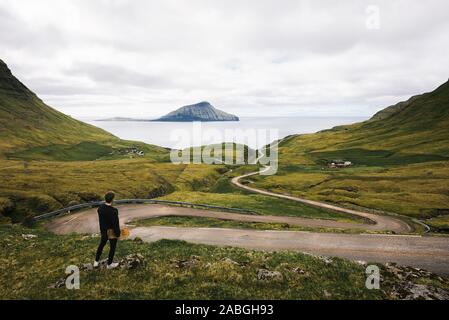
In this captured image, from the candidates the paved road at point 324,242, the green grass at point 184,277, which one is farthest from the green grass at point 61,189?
the green grass at point 184,277

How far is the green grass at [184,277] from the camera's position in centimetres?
1623

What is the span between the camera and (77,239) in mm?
27969

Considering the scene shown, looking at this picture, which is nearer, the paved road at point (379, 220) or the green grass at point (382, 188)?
the paved road at point (379, 220)

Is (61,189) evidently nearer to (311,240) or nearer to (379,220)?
(311,240)

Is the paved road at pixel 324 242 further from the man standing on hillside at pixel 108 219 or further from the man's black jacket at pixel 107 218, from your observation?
the man's black jacket at pixel 107 218

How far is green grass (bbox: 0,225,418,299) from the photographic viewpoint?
16234mm

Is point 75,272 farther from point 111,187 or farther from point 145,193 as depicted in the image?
point 145,193

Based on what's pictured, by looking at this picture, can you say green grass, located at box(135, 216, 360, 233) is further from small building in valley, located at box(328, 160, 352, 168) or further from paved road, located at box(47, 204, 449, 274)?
small building in valley, located at box(328, 160, 352, 168)

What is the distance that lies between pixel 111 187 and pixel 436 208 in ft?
242

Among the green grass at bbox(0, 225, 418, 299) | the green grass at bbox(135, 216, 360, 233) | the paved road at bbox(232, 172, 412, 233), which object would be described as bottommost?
the paved road at bbox(232, 172, 412, 233)

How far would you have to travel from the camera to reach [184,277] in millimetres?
18141

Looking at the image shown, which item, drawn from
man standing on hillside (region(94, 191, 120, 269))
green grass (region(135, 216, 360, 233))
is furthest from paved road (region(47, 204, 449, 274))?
man standing on hillside (region(94, 191, 120, 269))

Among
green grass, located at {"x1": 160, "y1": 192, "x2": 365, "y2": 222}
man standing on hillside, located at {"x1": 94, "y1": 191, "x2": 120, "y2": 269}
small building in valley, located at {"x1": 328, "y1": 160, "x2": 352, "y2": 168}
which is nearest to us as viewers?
man standing on hillside, located at {"x1": 94, "y1": 191, "x2": 120, "y2": 269}
